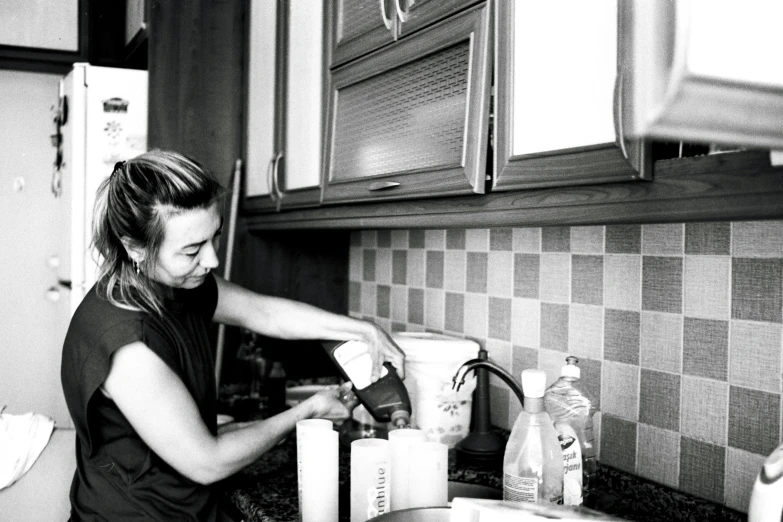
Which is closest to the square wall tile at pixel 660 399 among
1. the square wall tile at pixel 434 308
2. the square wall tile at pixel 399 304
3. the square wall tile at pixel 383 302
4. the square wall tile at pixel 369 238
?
the square wall tile at pixel 434 308

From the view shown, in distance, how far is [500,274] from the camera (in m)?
1.89

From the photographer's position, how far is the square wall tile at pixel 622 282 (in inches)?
58.3

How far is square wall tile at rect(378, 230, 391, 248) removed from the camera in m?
2.42

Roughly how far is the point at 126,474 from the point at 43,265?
242 centimetres

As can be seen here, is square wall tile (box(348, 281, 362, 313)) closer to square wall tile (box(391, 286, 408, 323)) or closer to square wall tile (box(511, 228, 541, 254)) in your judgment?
square wall tile (box(391, 286, 408, 323))

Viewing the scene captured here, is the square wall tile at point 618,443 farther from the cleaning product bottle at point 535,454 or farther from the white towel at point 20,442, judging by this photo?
the white towel at point 20,442

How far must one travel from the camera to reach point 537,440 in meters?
1.17

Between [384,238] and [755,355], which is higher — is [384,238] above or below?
above

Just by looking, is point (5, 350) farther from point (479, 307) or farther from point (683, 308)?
point (683, 308)

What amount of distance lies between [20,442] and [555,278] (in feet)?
4.21

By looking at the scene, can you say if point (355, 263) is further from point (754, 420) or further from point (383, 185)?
point (754, 420)

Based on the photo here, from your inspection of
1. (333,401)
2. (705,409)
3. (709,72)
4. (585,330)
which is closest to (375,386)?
(333,401)

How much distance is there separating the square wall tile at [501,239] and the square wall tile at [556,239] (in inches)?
4.8

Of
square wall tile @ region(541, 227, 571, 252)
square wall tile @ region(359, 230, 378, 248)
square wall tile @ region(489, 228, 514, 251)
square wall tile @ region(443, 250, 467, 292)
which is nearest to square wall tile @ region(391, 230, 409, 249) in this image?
square wall tile @ region(359, 230, 378, 248)
